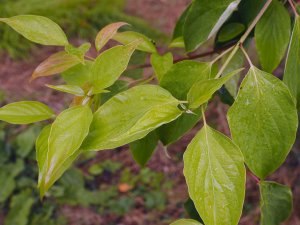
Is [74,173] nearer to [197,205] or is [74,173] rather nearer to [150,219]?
[150,219]

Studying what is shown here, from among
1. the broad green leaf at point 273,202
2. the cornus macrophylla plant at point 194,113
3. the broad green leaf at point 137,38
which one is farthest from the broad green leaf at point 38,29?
the broad green leaf at point 273,202

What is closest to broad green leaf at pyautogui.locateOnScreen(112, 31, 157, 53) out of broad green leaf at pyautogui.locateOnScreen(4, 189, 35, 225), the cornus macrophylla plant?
the cornus macrophylla plant

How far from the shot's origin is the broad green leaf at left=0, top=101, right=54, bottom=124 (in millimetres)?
630

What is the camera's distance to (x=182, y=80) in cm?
64

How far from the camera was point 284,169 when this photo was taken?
8.22 feet

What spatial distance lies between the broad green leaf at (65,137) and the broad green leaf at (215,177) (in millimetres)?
124

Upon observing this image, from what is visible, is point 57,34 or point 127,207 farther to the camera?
point 127,207

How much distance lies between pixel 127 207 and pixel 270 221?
2.04 metres

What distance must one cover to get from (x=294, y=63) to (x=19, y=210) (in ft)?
6.79

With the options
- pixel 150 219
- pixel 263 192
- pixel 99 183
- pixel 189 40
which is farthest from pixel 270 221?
pixel 99 183

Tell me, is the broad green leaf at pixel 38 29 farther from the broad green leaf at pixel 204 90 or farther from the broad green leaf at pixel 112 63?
the broad green leaf at pixel 204 90

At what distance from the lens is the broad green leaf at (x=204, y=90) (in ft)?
1.79

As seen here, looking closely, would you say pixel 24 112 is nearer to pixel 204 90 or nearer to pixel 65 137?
pixel 65 137

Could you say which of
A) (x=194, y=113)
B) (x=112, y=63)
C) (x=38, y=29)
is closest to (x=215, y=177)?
(x=194, y=113)
